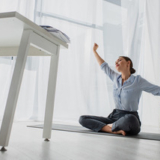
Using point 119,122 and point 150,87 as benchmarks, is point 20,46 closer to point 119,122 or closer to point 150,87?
point 119,122

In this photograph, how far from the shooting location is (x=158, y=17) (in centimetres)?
301

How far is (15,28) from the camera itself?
1076 mm

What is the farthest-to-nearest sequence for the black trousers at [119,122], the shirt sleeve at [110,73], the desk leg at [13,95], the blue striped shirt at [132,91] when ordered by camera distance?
the shirt sleeve at [110,73] → the blue striped shirt at [132,91] → the black trousers at [119,122] → the desk leg at [13,95]

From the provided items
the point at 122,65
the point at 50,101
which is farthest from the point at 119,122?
the point at 50,101

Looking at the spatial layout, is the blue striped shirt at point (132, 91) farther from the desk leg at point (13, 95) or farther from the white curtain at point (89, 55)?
the desk leg at point (13, 95)

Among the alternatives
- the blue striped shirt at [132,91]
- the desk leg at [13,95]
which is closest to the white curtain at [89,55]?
the blue striped shirt at [132,91]

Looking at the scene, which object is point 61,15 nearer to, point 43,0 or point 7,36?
point 43,0

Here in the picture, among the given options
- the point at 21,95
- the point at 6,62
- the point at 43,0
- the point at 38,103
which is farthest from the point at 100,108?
the point at 43,0

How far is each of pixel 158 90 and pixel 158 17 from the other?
4.34 feet

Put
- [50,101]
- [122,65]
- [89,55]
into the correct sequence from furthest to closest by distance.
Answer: [89,55] → [122,65] → [50,101]

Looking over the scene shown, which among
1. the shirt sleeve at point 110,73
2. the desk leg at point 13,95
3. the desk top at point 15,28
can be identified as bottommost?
the desk leg at point 13,95

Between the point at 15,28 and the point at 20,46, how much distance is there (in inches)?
4.1

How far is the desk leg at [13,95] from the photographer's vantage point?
937 mm

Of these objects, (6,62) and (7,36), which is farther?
(6,62)
